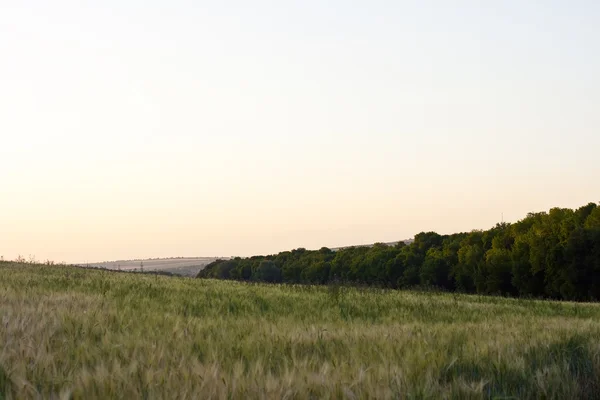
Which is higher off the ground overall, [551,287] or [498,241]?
[498,241]

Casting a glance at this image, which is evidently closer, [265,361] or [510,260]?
[265,361]

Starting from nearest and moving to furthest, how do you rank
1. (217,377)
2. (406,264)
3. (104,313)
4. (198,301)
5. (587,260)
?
(217,377), (104,313), (198,301), (587,260), (406,264)

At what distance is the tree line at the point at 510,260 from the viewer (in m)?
49.3

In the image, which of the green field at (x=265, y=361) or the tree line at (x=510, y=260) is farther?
the tree line at (x=510, y=260)

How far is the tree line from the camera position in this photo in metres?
49.3

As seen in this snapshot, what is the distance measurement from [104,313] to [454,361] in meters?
4.78

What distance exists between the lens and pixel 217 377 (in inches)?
151

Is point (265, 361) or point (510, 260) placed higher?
Result: point (510, 260)

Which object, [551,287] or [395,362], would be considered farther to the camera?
[551,287]

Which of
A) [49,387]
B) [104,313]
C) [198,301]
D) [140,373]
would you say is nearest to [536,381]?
[140,373]

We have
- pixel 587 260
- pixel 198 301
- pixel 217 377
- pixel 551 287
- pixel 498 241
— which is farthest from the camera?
pixel 498 241

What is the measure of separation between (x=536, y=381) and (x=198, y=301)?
26.7ft

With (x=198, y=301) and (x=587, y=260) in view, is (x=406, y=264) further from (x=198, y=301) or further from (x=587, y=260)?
(x=198, y=301)

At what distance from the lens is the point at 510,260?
58500mm
